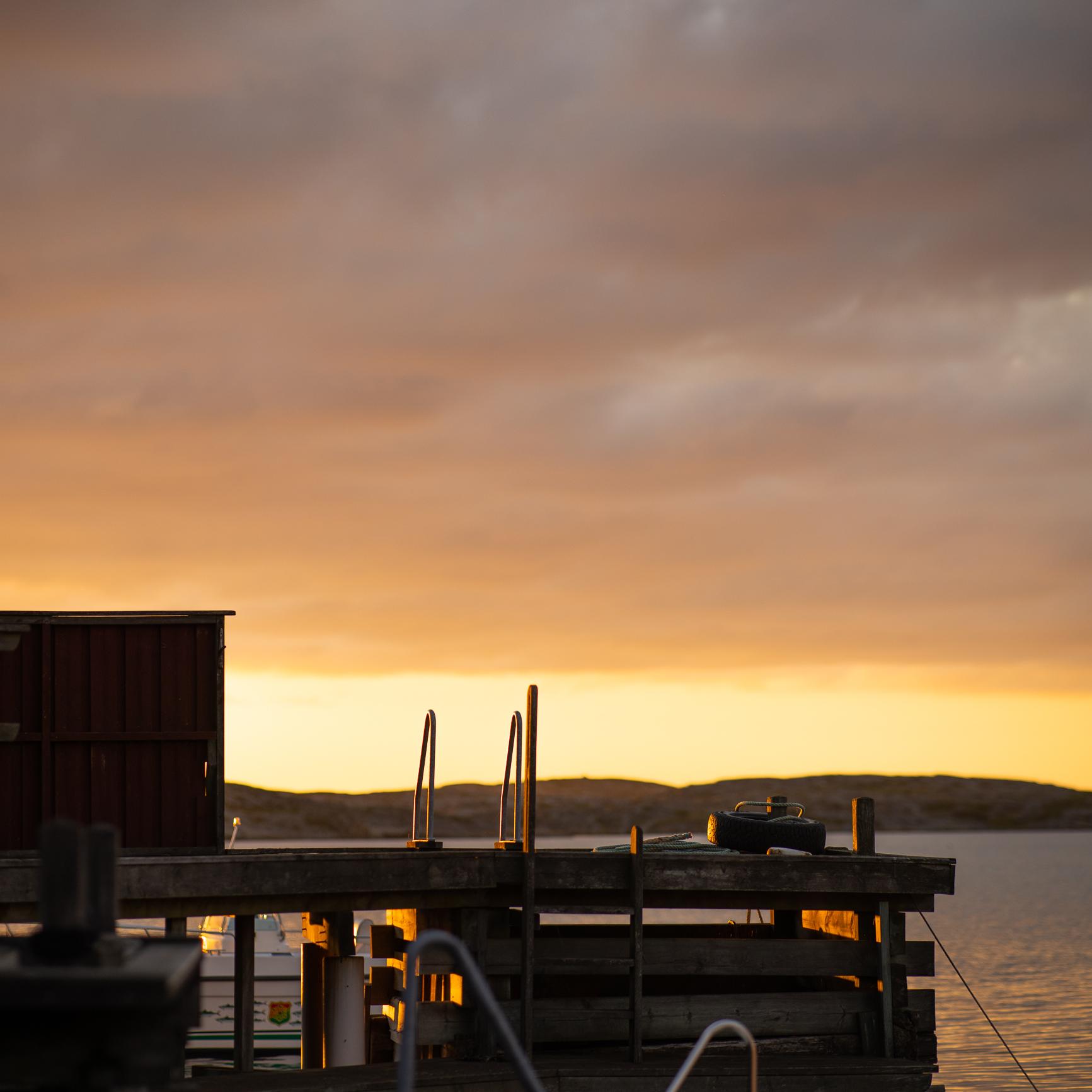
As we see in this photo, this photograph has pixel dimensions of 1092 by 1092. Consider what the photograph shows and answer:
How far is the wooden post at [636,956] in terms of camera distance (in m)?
17.0

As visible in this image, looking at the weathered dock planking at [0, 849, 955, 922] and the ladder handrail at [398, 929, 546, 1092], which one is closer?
the ladder handrail at [398, 929, 546, 1092]

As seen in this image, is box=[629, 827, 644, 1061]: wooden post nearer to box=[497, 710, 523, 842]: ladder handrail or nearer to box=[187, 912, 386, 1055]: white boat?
box=[497, 710, 523, 842]: ladder handrail

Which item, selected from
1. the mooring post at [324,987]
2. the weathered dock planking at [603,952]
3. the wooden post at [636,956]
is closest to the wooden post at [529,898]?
the weathered dock planking at [603,952]

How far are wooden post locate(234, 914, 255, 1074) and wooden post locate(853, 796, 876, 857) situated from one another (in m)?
7.19

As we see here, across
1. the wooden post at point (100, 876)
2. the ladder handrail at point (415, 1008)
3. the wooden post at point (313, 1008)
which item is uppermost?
the wooden post at point (100, 876)

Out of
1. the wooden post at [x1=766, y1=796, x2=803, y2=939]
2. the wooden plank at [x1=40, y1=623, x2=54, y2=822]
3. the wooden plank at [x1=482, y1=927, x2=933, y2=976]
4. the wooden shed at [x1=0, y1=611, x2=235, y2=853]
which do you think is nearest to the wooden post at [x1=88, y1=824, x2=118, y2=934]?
the wooden shed at [x1=0, y1=611, x2=235, y2=853]

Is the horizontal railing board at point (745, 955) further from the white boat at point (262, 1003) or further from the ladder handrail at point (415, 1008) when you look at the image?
the white boat at point (262, 1003)

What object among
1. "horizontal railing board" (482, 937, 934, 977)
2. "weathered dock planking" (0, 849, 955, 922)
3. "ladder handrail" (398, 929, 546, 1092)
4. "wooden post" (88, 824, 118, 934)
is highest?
"wooden post" (88, 824, 118, 934)

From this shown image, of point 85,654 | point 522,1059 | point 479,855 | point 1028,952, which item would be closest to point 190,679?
point 85,654

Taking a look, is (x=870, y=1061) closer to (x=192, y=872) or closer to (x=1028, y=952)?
(x=192, y=872)

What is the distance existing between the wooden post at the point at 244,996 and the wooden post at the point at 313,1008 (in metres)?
2.94

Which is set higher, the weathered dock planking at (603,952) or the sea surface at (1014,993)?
the weathered dock planking at (603,952)

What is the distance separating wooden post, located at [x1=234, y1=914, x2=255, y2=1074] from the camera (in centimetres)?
1647

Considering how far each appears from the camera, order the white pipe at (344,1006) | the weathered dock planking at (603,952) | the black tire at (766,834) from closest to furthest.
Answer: the weathered dock planking at (603,952) → the white pipe at (344,1006) → the black tire at (766,834)
